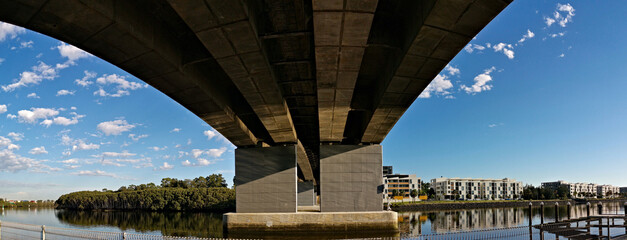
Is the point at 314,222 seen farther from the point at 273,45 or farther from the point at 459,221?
the point at 459,221

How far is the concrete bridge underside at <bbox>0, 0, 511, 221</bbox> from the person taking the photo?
29.6 ft

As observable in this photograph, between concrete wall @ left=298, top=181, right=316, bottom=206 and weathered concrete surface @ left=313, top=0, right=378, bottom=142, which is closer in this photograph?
weathered concrete surface @ left=313, top=0, right=378, bottom=142

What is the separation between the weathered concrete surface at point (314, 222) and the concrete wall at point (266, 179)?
3.61 feet

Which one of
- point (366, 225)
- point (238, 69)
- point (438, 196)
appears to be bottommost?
point (438, 196)

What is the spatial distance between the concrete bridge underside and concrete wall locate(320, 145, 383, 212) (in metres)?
7.61

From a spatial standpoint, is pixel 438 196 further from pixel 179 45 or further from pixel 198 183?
pixel 179 45

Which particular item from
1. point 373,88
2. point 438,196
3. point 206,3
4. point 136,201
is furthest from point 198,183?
point 206,3

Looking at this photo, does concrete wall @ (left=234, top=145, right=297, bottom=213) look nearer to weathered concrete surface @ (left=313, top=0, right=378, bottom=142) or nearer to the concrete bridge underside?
the concrete bridge underside

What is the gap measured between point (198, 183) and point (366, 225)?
4808 inches

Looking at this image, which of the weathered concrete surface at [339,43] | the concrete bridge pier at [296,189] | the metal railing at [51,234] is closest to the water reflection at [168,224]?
the concrete bridge pier at [296,189]

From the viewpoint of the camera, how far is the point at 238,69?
44.8ft

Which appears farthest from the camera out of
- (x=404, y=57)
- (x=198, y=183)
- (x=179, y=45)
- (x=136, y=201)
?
(x=198, y=183)

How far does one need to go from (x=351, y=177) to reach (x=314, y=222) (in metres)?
4.82

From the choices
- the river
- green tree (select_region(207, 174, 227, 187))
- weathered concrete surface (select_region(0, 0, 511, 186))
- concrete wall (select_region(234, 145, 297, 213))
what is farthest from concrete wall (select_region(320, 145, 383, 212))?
green tree (select_region(207, 174, 227, 187))
